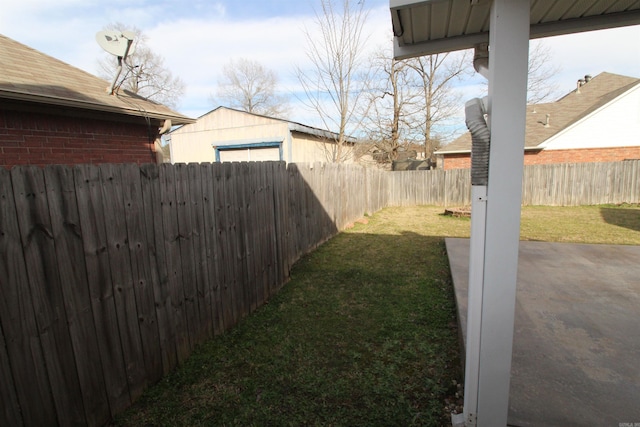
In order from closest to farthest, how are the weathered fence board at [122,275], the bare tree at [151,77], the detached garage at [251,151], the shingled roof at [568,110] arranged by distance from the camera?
the weathered fence board at [122,275] → the detached garage at [251,151] → the shingled roof at [568,110] → the bare tree at [151,77]

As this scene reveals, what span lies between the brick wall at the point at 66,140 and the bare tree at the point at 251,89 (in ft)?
84.9

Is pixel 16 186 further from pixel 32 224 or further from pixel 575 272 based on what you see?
pixel 575 272

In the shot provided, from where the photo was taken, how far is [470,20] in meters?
2.27

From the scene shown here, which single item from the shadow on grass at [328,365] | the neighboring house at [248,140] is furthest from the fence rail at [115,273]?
the neighboring house at [248,140]

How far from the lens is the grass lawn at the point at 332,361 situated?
2211 millimetres

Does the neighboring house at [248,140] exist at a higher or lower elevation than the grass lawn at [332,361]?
higher

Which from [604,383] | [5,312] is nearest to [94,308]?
[5,312]

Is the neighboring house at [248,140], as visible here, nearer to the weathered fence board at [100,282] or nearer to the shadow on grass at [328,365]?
the shadow on grass at [328,365]

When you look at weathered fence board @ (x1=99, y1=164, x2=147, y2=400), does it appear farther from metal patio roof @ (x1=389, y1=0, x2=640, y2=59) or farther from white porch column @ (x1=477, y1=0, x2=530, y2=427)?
white porch column @ (x1=477, y1=0, x2=530, y2=427)

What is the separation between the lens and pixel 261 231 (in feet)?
13.5

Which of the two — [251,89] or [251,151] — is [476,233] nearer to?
[251,151]

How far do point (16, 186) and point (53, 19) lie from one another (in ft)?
39.8

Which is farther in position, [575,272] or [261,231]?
[575,272]

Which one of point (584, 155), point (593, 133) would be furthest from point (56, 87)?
point (593, 133)
